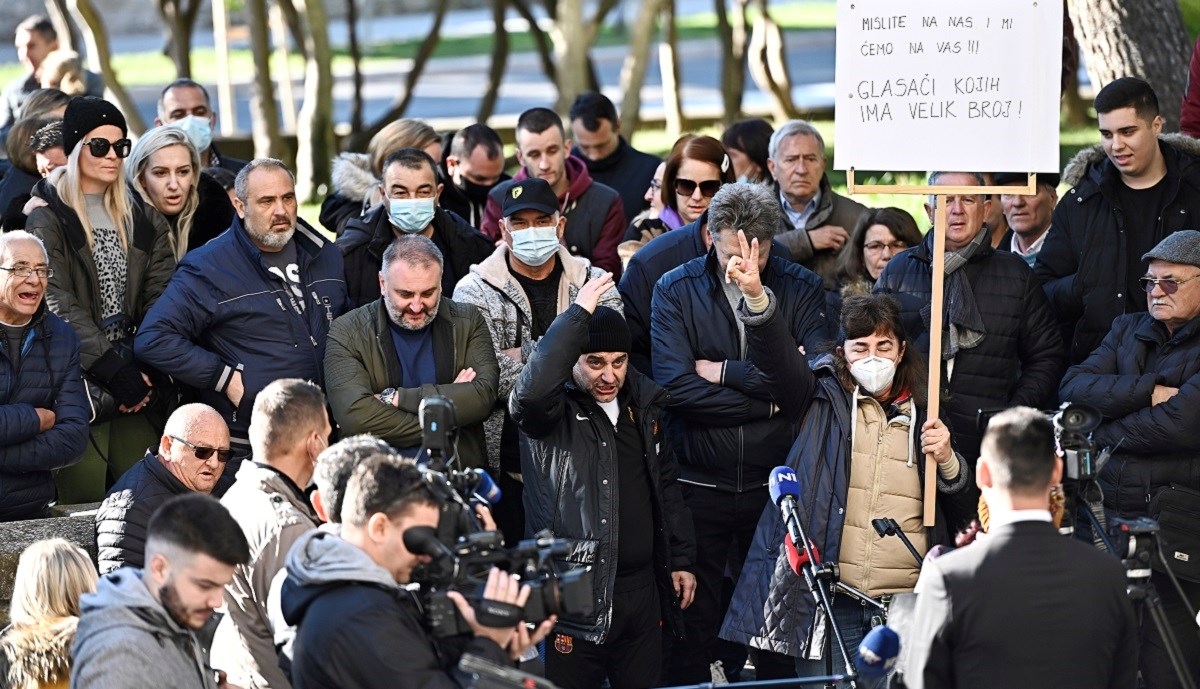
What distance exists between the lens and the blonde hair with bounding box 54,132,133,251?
8.48 meters

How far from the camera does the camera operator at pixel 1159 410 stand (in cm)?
750

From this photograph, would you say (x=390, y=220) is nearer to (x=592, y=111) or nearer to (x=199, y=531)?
(x=592, y=111)

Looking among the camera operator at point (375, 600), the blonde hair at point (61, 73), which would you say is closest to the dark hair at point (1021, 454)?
the camera operator at point (375, 600)

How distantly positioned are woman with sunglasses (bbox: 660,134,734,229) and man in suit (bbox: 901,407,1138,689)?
13.3 ft

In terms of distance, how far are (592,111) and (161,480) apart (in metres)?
4.83

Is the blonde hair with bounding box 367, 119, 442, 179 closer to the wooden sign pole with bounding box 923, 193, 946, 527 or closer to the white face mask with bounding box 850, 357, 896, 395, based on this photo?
the white face mask with bounding box 850, 357, 896, 395

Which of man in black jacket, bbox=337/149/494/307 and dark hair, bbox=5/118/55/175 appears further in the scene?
dark hair, bbox=5/118/55/175

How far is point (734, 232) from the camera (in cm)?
798

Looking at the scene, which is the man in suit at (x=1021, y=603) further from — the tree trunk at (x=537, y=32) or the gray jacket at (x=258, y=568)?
the tree trunk at (x=537, y=32)

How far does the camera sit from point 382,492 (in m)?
5.32

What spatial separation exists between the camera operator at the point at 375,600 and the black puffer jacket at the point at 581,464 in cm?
194

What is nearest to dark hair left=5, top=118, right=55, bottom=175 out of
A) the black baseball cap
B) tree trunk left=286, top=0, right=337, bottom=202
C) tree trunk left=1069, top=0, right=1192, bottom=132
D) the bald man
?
the black baseball cap

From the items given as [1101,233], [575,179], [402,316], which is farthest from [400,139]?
[1101,233]

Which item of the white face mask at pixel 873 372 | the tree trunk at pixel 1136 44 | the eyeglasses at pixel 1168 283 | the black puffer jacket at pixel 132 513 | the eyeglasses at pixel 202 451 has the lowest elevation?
the black puffer jacket at pixel 132 513
